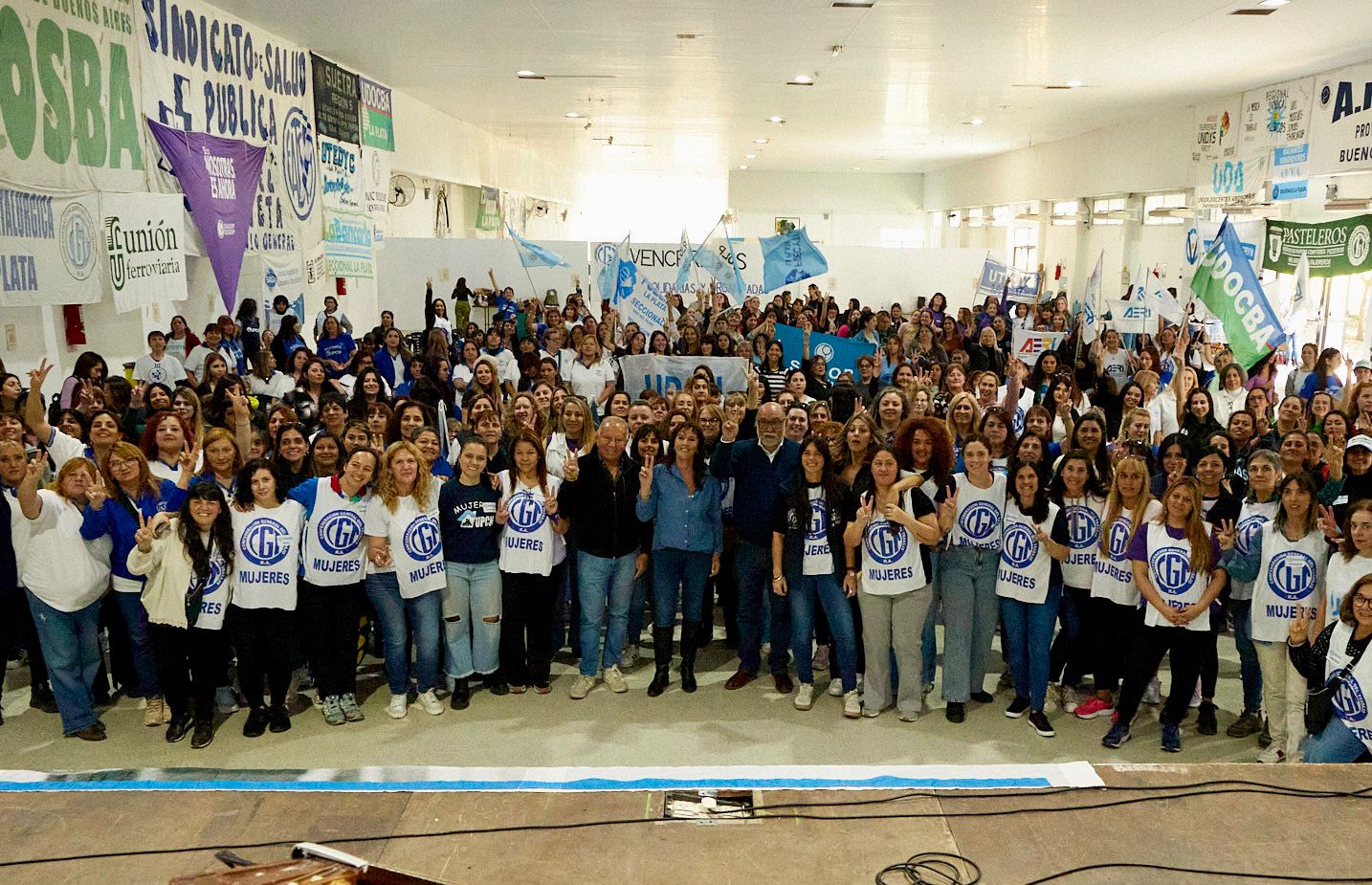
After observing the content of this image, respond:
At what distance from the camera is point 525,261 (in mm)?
16391

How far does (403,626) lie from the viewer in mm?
5805

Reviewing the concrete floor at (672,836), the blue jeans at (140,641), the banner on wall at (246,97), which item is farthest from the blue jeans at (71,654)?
the banner on wall at (246,97)

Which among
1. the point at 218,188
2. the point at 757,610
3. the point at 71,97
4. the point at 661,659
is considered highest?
the point at 71,97

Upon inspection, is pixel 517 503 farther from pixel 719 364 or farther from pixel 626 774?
pixel 719 364

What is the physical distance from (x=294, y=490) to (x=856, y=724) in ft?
10.7

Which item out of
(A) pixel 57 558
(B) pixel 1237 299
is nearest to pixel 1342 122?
(B) pixel 1237 299

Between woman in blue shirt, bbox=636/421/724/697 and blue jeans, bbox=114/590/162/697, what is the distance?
268 cm

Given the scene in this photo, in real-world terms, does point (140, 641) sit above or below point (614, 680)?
above

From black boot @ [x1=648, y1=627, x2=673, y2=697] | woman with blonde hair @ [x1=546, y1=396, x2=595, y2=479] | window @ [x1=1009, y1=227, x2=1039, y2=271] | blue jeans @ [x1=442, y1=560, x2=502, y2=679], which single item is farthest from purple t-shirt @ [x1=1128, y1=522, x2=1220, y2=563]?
window @ [x1=1009, y1=227, x2=1039, y2=271]

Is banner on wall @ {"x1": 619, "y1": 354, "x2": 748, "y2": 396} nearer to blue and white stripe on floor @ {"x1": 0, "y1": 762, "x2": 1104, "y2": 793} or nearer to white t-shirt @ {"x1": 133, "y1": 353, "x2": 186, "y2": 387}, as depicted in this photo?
white t-shirt @ {"x1": 133, "y1": 353, "x2": 186, "y2": 387}

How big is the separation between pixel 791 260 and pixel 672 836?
12543 millimetres

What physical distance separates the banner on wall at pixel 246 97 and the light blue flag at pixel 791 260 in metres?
6.25

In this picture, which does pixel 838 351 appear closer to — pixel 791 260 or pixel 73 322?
pixel 791 260

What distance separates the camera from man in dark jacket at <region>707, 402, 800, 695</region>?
5976 mm
